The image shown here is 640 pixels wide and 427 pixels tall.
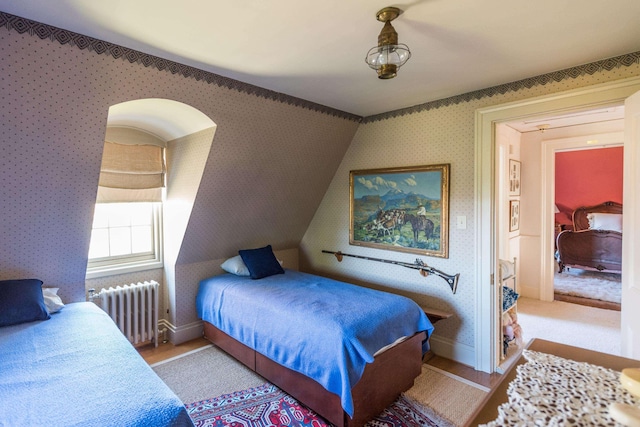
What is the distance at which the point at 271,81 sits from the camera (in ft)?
8.22

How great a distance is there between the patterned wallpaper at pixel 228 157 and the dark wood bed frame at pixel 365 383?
78 cm

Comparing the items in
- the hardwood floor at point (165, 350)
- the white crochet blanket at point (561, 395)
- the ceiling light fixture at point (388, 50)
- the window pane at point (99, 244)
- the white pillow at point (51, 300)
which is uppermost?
the ceiling light fixture at point (388, 50)

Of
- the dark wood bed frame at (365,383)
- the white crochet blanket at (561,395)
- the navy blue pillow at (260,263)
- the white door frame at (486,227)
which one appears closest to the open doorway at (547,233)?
the white door frame at (486,227)

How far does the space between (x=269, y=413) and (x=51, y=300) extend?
68.7 inches

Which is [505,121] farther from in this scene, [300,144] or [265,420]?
[265,420]

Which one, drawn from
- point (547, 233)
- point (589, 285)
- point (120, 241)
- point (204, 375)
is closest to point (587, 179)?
point (589, 285)

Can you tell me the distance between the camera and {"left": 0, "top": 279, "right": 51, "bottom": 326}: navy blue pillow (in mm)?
2104

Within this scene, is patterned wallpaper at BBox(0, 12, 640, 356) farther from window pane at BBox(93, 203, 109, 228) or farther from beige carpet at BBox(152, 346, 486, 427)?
window pane at BBox(93, 203, 109, 228)

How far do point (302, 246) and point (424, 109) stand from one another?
2.29 metres

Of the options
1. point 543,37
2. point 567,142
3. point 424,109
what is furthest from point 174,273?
point 567,142

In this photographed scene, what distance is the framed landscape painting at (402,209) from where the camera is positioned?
3.02 meters

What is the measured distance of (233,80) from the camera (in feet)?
8.16

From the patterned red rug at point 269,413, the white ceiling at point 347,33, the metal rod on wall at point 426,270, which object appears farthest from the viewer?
the metal rod on wall at point 426,270

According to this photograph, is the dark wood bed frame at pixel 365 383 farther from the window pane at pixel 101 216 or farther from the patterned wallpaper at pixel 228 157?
the window pane at pixel 101 216
